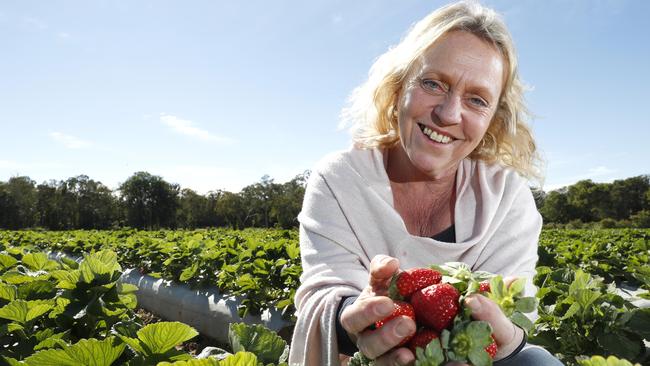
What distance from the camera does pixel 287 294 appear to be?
477 cm

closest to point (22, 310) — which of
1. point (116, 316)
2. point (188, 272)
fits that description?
point (116, 316)

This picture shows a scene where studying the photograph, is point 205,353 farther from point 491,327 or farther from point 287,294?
point 287,294

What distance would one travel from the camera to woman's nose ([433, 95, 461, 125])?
6.14 ft

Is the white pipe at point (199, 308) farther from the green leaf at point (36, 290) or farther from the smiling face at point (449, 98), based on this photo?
the smiling face at point (449, 98)

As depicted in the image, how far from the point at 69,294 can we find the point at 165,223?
76790mm

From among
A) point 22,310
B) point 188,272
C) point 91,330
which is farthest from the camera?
point 188,272

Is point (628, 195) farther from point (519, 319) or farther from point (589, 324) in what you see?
point (519, 319)

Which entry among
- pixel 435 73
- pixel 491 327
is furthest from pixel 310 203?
pixel 491 327

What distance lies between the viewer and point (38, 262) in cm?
290

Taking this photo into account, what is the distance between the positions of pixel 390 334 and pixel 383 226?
3.22 ft

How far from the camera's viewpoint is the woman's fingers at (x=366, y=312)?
1.11 m

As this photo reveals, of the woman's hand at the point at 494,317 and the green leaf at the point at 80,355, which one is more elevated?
the woman's hand at the point at 494,317

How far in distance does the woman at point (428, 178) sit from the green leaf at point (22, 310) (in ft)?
3.45

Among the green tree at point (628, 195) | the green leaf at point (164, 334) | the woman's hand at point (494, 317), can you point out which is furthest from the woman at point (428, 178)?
the green tree at point (628, 195)
